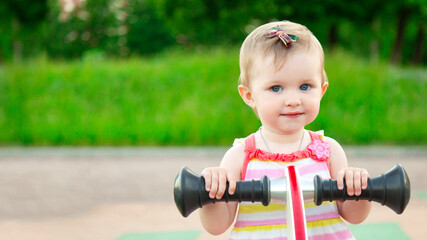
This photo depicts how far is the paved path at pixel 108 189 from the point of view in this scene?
13.5 ft

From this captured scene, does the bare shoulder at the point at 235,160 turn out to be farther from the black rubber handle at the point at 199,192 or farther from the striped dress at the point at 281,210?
the black rubber handle at the point at 199,192

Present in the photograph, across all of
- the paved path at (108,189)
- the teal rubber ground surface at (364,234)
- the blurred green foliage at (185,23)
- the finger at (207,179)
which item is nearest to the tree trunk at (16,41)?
the blurred green foliage at (185,23)

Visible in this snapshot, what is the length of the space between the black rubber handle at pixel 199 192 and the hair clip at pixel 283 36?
0.44 meters

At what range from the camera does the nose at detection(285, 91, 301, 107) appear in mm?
1340

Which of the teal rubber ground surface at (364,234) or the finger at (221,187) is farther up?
the finger at (221,187)

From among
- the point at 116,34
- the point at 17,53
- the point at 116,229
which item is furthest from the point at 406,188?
the point at 116,34

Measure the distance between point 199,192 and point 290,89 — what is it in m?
0.42

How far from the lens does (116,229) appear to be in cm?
407

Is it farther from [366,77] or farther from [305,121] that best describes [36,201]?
[366,77]

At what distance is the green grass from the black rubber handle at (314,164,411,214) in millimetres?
7391

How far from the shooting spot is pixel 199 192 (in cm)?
110

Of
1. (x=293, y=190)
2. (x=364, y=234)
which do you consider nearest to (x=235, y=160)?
(x=293, y=190)

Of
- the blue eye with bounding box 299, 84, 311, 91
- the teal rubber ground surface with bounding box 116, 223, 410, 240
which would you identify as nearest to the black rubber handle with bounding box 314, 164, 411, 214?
the blue eye with bounding box 299, 84, 311, 91

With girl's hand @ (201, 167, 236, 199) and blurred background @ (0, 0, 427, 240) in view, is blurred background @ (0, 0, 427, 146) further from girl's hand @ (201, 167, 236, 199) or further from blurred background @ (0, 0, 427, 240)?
girl's hand @ (201, 167, 236, 199)
